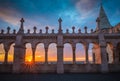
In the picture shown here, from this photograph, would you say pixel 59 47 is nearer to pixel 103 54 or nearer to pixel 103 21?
pixel 103 54

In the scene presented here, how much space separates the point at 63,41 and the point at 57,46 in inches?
65.7

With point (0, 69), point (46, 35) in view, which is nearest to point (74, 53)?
point (46, 35)

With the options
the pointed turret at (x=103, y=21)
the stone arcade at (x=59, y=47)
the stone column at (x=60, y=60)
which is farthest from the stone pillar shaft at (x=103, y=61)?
the pointed turret at (x=103, y=21)

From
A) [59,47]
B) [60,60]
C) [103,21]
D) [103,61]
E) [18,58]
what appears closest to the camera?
[60,60]

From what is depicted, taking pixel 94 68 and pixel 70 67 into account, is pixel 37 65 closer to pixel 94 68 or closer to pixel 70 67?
pixel 70 67

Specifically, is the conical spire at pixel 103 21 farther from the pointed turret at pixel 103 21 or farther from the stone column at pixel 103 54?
the stone column at pixel 103 54

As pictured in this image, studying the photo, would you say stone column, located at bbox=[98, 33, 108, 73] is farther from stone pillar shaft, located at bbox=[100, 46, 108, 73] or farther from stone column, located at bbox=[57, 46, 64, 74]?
stone column, located at bbox=[57, 46, 64, 74]

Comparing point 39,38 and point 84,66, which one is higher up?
point 39,38

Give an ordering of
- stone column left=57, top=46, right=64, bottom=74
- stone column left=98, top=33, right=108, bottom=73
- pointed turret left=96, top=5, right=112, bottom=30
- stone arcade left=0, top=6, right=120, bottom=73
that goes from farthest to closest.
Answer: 1. pointed turret left=96, top=5, right=112, bottom=30
2. stone arcade left=0, top=6, right=120, bottom=73
3. stone column left=98, top=33, right=108, bottom=73
4. stone column left=57, top=46, right=64, bottom=74

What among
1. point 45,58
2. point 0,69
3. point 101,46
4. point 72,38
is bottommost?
point 0,69

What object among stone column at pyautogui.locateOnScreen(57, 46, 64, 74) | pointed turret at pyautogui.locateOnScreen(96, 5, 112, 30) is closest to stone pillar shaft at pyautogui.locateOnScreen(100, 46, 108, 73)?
stone column at pyautogui.locateOnScreen(57, 46, 64, 74)

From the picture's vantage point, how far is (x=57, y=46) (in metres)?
24.7

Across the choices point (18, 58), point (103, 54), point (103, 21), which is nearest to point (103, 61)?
point (103, 54)

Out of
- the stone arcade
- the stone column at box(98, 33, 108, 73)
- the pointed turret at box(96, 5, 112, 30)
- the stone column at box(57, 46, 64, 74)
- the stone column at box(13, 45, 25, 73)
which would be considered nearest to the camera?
the stone column at box(57, 46, 64, 74)
